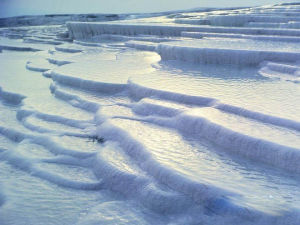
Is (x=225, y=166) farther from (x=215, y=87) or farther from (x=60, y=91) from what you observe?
(x=60, y=91)

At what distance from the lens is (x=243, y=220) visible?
189 cm

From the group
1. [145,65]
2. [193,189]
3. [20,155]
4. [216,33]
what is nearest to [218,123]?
[193,189]

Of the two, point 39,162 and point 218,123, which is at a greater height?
point 218,123

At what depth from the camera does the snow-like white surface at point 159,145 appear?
210cm

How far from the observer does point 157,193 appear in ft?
7.16

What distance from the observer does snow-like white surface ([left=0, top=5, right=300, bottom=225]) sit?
2.10 m

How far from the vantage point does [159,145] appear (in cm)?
269

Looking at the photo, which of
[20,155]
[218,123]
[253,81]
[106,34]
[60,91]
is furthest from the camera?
[106,34]

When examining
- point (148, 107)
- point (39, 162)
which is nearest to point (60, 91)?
point (148, 107)

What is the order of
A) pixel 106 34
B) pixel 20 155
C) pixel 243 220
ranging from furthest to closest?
1. pixel 106 34
2. pixel 20 155
3. pixel 243 220

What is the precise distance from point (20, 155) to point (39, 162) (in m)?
0.22

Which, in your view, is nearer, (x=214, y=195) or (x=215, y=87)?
(x=214, y=195)

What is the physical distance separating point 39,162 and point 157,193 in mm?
1060

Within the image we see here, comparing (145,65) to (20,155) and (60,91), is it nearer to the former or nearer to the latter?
(60,91)
